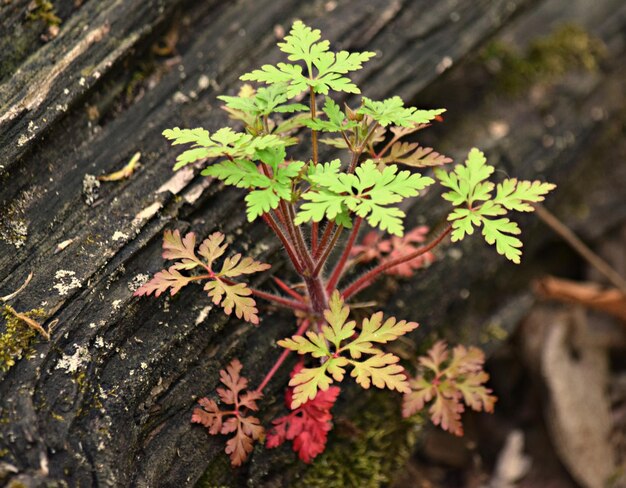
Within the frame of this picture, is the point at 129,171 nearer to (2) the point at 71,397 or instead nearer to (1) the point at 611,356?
(2) the point at 71,397

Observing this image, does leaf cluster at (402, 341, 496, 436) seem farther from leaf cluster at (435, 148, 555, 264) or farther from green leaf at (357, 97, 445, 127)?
green leaf at (357, 97, 445, 127)

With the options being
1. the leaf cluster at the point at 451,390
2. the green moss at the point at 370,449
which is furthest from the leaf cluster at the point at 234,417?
the leaf cluster at the point at 451,390

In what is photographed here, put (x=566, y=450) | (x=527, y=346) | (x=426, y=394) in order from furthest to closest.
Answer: (x=527, y=346) → (x=566, y=450) → (x=426, y=394)

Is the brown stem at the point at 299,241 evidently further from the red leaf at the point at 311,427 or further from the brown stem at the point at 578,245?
the brown stem at the point at 578,245

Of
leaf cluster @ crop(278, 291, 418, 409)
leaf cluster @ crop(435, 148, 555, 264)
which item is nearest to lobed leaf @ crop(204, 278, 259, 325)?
leaf cluster @ crop(278, 291, 418, 409)

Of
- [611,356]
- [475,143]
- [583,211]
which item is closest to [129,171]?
[475,143]

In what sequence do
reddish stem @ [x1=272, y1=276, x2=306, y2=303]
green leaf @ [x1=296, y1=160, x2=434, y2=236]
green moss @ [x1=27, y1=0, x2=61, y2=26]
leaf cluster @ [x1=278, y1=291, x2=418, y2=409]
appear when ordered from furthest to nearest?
1. green moss @ [x1=27, y1=0, x2=61, y2=26]
2. reddish stem @ [x1=272, y1=276, x2=306, y2=303]
3. leaf cluster @ [x1=278, y1=291, x2=418, y2=409]
4. green leaf @ [x1=296, y1=160, x2=434, y2=236]

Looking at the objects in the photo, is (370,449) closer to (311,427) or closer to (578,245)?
(311,427)
